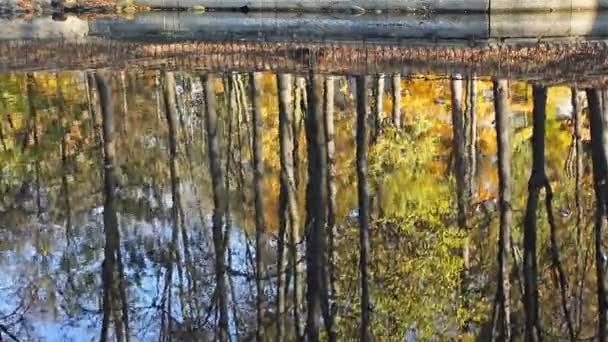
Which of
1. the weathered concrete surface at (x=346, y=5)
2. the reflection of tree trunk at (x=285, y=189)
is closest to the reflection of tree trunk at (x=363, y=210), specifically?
the reflection of tree trunk at (x=285, y=189)

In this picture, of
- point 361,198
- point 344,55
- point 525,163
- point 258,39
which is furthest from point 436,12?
point 361,198

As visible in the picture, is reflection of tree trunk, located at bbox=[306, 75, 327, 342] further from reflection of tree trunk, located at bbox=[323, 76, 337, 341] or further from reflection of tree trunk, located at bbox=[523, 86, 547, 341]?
reflection of tree trunk, located at bbox=[523, 86, 547, 341]

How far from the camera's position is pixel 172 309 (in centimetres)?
923

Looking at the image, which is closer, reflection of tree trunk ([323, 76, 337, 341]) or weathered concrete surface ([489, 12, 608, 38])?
reflection of tree trunk ([323, 76, 337, 341])

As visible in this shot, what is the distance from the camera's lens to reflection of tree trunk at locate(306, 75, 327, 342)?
935cm

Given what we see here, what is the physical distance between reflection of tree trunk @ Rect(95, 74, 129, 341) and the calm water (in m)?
0.04

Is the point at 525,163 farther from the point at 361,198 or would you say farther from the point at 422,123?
the point at 422,123

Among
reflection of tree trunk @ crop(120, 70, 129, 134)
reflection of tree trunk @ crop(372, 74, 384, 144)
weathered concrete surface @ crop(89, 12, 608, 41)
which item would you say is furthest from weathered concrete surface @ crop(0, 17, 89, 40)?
reflection of tree trunk @ crop(372, 74, 384, 144)

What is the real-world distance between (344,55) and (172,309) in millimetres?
14315

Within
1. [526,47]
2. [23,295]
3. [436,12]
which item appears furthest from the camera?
[436,12]

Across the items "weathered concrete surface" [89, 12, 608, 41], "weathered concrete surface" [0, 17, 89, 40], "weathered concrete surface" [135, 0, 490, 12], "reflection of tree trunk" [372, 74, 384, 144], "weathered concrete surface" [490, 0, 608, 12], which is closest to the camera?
"reflection of tree trunk" [372, 74, 384, 144]

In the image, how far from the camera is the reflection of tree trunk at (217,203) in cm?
920

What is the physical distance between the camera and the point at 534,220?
11992 mm

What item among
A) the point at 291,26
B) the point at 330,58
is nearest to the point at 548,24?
the point at 291,26
